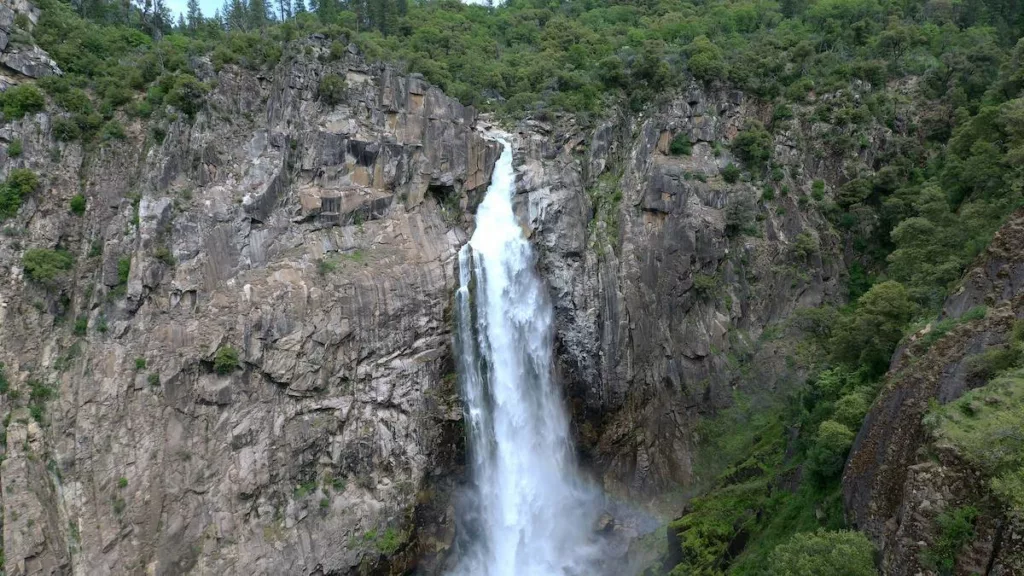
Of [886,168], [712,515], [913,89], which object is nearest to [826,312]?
[886,168]

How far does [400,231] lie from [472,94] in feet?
43.8

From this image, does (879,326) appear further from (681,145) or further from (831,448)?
(681,145)

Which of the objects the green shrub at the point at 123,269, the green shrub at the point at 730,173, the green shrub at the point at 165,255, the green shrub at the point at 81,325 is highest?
the green shrub at the point at 730,173

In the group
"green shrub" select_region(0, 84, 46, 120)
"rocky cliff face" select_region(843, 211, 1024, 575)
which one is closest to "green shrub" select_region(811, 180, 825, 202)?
"rocky cliff face" select_region(843, 211, 1024, 575)

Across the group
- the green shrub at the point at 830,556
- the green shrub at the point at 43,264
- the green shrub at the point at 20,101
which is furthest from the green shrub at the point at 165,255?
the green shrub at the point at 830,556

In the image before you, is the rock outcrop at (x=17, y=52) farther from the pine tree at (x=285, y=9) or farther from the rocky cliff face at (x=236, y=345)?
the pine tree at (x=285, y=9)

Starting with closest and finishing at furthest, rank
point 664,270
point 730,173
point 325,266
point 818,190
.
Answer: point 325,266, point 664,270, point 730,173, point 818,190

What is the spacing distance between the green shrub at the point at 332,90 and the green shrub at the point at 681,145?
22.1m

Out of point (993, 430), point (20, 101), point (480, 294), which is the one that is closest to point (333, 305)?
point (480, 294)

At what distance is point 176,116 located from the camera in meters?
33.7

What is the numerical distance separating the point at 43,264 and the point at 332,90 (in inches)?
681

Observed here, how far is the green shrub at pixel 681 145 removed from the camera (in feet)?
141

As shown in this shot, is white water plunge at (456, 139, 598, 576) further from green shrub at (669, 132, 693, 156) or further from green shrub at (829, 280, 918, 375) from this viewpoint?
green shrub at (829, 280, 918, 375)

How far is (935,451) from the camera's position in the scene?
1541 cm
